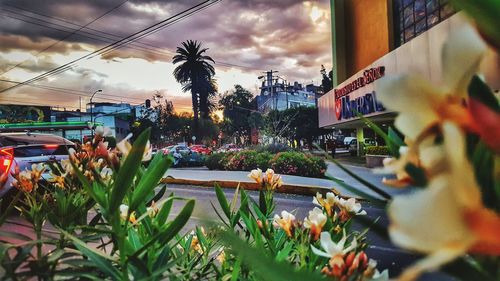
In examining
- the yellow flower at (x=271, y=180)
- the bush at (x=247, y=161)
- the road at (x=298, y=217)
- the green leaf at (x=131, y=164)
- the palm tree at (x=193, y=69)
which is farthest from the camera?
the palm tree at (x=193, y=69)

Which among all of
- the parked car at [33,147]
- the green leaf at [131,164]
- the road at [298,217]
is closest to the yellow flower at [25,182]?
the road at [298,217]

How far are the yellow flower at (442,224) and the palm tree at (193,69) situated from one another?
43.6m

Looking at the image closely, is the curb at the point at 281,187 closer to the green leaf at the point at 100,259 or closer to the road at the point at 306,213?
the road at the point at 306,213

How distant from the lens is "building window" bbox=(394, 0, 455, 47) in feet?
46.6

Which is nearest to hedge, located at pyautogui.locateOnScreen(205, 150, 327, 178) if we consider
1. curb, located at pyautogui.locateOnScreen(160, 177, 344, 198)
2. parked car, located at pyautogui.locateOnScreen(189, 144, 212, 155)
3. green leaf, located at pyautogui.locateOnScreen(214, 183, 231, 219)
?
curb, located at pyautogui.locateOnScreen(160, 177, 344, 198)

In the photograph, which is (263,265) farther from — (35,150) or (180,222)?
(35,150)

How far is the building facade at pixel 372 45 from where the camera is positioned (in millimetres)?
10425

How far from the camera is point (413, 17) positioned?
15.7 meters

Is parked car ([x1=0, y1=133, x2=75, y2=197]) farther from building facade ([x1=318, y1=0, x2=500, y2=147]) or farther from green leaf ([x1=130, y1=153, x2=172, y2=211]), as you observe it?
building facade ([x1=318, y1=0, x2=500, y2=147])

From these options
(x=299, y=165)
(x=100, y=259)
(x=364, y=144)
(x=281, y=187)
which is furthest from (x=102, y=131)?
(x=364, y=144)

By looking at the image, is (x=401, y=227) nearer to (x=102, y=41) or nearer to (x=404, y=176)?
(x=404, y=176)

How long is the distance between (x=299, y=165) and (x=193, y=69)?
3285 centimetres

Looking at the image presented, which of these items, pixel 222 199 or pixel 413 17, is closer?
pixel 222 199

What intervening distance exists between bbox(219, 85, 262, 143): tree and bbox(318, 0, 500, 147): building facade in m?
27.1
